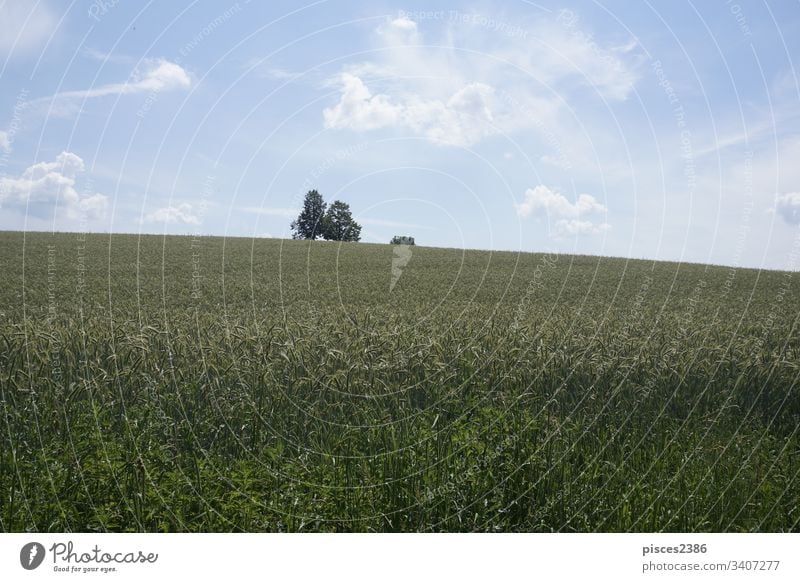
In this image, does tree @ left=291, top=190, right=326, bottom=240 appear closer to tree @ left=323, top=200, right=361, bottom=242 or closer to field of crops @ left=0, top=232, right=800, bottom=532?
tree @ left=323, top=200, right=361, bottom=242

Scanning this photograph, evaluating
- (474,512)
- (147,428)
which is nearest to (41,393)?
(147,428)

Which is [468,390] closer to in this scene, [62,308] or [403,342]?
[403,342]

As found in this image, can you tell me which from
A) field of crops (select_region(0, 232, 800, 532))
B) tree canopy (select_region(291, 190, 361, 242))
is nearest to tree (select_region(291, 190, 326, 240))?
tree canopy (select_region(291, 190, 361, 242))

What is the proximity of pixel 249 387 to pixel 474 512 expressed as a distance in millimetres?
3666

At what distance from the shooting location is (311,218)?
62.5 metres

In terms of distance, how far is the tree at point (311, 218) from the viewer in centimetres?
6009

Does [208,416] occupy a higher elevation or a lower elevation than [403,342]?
lower

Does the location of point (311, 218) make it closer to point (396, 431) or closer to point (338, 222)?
point (338, 222)

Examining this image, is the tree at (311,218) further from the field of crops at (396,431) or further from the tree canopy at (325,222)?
the field of crops at (396,431)

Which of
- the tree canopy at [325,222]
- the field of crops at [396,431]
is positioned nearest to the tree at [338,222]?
the tree canopy at [325,222]

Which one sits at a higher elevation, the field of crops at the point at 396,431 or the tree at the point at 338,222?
the tree at the point at 338,222

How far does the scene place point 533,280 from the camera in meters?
34.5

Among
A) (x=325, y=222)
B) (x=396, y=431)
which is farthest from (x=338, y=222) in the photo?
(x=396, y=431)

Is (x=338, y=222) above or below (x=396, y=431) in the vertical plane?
above
